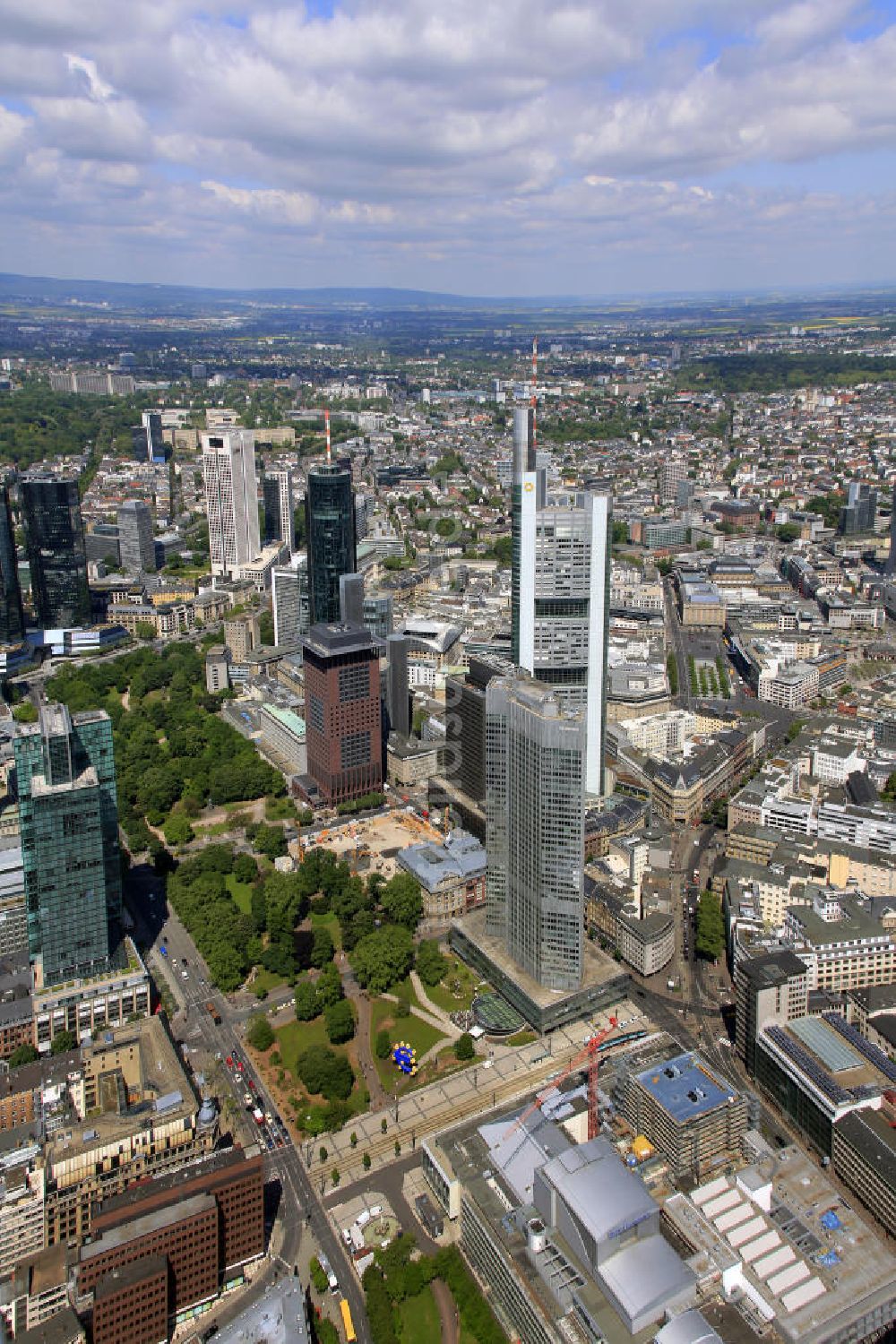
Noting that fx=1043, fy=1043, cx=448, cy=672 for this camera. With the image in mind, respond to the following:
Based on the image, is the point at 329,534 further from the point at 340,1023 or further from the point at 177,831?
the point at 340,1023

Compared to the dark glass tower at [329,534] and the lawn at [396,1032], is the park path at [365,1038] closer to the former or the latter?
the lawn at [396,1032]

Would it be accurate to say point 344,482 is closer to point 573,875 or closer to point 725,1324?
point 573,875

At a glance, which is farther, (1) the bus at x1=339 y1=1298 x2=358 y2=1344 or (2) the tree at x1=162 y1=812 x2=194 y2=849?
(2) the tree at x1=162 y1=812 x2=194 y2=849

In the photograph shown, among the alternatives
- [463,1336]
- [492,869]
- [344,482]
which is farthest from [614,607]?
[463,1336]

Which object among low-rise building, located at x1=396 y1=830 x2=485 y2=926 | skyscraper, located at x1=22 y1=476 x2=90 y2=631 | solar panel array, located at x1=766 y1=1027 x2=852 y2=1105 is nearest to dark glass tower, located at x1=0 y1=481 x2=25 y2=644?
skyscraper, located at x1=22 y1=476 x2=90 y2=631

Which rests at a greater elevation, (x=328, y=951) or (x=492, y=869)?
(x=492, y=869)

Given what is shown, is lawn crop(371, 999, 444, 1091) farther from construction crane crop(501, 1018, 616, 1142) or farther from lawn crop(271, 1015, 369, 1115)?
construction crane crop(501, 1018, 616, 1142)

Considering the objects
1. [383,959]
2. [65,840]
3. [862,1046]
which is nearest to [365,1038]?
[383,959]
